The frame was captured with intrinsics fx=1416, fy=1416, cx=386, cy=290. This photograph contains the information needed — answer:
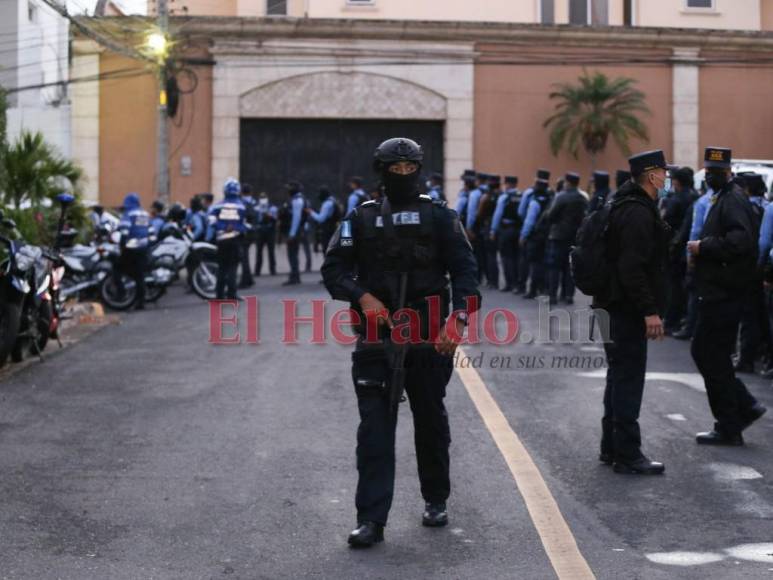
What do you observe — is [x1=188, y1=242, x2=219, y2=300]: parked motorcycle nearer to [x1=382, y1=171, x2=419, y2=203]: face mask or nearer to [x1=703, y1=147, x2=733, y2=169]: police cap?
[x1=703, y1=147, x2=733, y2=169]: police cap

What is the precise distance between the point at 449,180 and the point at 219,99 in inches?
248

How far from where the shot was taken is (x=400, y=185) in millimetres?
6691

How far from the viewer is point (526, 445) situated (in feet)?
29.6

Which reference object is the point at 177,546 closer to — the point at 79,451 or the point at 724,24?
the point at 79,451

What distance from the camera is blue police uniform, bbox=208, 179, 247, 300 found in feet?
67.9

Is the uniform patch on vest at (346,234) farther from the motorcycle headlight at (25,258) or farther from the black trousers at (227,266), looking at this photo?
the black trousers at (227,266)

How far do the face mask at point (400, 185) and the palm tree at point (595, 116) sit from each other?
30014mm

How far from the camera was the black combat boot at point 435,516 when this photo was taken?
22.4ft

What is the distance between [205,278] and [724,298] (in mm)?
13643

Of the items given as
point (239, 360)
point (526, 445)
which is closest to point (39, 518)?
point (526, 445)

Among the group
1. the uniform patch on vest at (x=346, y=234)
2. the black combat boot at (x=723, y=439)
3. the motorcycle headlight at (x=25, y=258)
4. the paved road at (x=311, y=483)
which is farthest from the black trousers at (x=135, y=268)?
the uniform patch on vest at (x=346, y=234)

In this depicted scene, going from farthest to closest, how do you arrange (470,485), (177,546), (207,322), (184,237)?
(184,237) → (207,322) → (470,485) → (177,546)

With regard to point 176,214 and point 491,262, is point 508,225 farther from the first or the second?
point 176,214

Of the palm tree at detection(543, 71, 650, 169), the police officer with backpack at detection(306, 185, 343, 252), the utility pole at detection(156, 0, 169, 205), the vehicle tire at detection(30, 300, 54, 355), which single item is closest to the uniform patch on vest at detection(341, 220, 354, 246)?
the vehicle tire at detection(30, 300, 54, 355)
